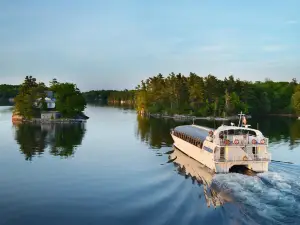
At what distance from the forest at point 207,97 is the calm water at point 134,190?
9571cm

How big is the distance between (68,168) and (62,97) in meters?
76.3

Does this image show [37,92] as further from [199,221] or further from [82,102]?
[199,221]

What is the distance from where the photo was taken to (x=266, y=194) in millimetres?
30484

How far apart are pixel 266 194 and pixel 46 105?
10157 cm

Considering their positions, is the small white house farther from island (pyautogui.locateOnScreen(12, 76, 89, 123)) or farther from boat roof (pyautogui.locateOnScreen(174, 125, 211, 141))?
boat roof (pyautogui.locateOnScreen(174, 125, 211, 141))

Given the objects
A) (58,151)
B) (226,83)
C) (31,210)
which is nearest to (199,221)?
(31,210)

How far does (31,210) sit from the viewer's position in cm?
2884

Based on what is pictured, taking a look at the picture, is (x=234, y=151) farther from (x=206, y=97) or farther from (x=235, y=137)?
(x=206, y=97)

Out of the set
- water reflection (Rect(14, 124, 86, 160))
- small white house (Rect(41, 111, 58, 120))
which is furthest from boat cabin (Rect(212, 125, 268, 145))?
small white house (Rect(41, 111, 58, 120))

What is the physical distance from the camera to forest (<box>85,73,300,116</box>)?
15225 centimetres

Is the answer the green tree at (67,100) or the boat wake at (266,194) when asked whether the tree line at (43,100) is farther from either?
the boat wake at (266,194)

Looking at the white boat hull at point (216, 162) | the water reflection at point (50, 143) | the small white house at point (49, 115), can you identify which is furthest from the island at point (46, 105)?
the white boat hull at point (216, 162)

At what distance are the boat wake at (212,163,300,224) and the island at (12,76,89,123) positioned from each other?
8428cm

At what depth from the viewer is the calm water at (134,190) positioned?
26.8 meters
